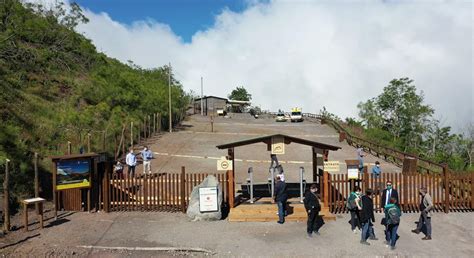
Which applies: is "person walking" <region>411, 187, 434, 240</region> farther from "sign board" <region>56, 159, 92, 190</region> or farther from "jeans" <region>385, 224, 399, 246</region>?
"sign board" <region>56, 159, 92, 190</region>

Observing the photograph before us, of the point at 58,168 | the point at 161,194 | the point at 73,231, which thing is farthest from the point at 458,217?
the point at 58,168

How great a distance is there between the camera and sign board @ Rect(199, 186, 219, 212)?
13773 mm

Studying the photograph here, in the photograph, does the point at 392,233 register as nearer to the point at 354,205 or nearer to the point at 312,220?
the point at 354,205

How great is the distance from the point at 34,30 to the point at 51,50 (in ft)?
7.79

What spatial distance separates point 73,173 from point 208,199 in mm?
4844

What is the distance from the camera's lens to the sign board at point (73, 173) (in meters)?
14.1

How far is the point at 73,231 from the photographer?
41.4 ft

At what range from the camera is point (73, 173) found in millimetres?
14336

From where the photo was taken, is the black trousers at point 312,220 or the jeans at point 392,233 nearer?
the jeans at point 392,233

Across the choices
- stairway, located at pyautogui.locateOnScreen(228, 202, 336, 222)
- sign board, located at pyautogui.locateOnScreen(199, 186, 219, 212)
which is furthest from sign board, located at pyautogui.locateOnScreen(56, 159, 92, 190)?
stairway, located at pyautogui.locateOnScreen(228, 202, 336, 222)

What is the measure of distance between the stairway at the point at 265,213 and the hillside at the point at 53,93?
8.08m

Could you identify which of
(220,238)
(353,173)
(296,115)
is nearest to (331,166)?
(353,173)

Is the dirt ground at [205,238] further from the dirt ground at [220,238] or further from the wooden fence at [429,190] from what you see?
the wooden fence at [429,190]

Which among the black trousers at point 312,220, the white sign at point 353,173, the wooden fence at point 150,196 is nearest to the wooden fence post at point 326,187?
the white sign at point 353,173
